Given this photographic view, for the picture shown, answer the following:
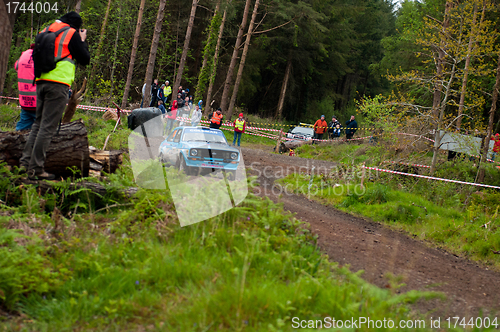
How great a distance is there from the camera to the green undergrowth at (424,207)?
9078mm

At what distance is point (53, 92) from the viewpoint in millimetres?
5797

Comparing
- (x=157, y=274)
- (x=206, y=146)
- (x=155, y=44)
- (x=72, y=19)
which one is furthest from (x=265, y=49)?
(x=157, y=274)

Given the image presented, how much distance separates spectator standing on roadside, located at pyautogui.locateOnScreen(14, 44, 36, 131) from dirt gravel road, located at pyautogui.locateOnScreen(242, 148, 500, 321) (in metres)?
4.36

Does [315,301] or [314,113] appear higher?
[314,113]

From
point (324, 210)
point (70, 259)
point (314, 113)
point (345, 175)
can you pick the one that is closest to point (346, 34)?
point (314, 113)

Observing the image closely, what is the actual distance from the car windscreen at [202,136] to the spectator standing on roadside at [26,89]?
173 inches

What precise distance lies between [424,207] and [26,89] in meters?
9.77

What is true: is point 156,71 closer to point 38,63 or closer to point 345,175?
point 345,175

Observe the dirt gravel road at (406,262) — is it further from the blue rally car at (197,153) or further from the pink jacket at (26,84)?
the pink jacket at (26,84)

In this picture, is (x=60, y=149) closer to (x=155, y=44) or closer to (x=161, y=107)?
(x=161, y=107)

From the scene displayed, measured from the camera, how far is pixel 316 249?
604 centimetres

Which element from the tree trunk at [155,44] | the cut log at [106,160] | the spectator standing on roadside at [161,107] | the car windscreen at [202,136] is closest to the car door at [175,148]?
the car windscreen at [202,136]

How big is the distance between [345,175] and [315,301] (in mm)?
9604

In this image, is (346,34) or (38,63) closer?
(38,63)
